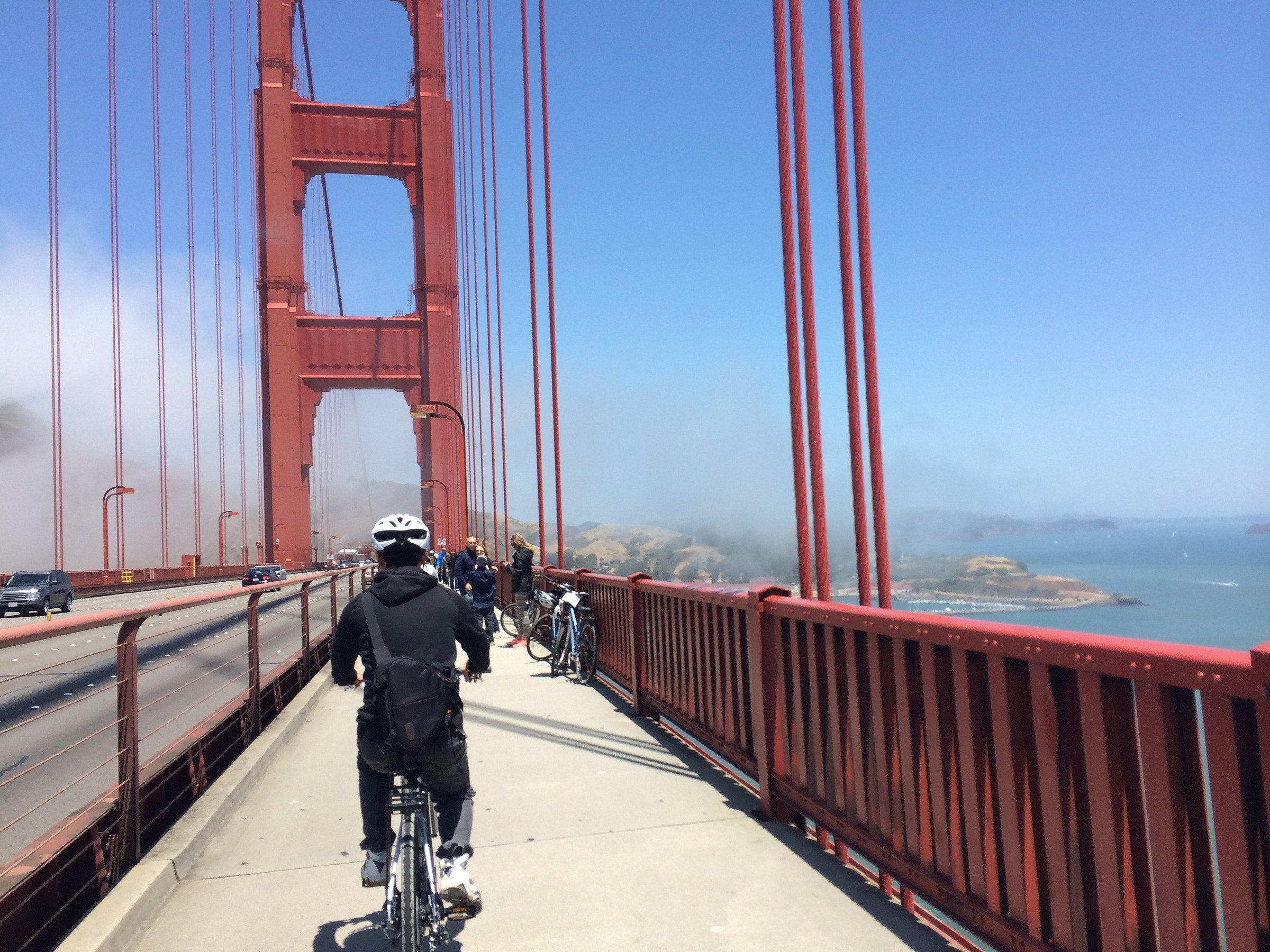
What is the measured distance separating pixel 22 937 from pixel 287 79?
53.5 meters

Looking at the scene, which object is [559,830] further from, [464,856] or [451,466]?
[451,466]

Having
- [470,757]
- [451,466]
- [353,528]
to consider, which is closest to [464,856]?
[470,757]

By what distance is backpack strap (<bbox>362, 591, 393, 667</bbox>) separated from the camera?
314 centimetres

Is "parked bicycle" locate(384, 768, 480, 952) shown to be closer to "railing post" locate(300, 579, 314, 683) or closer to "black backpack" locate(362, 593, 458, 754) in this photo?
"black backpack" locate(362, 593, 458, 754)

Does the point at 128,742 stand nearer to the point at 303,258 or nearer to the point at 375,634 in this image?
the point at 375,634

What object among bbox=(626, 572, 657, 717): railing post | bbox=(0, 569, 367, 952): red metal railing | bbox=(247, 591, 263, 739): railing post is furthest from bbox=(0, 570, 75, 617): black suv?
bbox=(626, 572, 657, 717): railing post

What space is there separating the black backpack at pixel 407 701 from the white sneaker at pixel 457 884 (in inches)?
18.4

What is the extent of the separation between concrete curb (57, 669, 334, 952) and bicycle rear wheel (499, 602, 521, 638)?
7355 millimetres

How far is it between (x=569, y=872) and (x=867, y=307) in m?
4.01

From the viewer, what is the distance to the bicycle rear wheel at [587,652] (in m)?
9.79

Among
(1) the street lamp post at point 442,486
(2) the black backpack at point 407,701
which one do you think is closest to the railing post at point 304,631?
(2) the black backpack at point 407,701

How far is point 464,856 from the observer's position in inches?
133

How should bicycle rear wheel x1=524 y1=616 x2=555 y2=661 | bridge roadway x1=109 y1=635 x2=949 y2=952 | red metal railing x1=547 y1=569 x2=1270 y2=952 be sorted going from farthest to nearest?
bicycle rear wheel x1=524 y1=616 x2=555 y2=661, bridge roadway x1=109 y1=635 x2=949 y2=952, red metal railing x1=547 y1=569 x2=1270 y2=952

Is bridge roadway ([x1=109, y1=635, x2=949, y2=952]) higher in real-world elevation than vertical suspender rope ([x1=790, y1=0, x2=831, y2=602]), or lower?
lower
